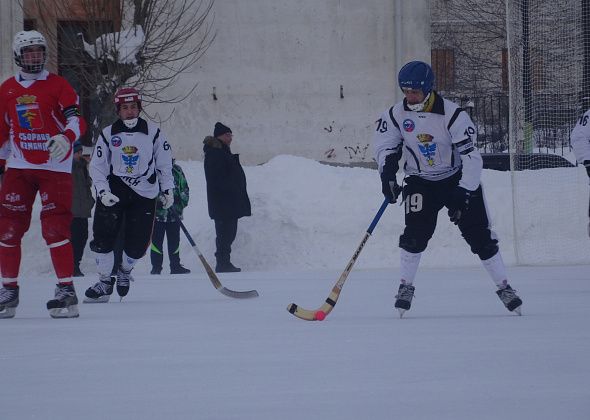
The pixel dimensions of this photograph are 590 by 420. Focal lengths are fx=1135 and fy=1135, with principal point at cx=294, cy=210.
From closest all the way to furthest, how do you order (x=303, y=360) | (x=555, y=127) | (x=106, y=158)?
(x=303, y=360) → (x=106, y=158) → (x=555, y=127)

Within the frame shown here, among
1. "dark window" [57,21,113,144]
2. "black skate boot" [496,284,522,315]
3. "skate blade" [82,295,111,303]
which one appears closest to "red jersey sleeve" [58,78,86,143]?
"skate blade" [82,295,111,303]

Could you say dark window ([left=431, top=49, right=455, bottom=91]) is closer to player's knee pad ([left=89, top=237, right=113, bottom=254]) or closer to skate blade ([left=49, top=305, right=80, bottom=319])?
player's knee pad ([left=89, top=237, right=113, bottom=254])

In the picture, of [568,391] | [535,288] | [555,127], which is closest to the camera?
[568,391]

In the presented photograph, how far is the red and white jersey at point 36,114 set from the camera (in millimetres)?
6293

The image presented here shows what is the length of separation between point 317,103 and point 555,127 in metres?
5.16

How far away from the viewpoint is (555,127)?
45.9ft

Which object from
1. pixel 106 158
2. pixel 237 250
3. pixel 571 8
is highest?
pixel 571 8

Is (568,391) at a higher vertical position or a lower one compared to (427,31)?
lower

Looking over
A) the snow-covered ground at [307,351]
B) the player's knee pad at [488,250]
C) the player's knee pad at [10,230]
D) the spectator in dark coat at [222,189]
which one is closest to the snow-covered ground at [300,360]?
the snow-covered ground at [307,351]

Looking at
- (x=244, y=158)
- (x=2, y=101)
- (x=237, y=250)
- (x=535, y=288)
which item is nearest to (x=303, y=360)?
(x=2, y=101)

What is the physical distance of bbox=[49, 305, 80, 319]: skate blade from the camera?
629 centimetres

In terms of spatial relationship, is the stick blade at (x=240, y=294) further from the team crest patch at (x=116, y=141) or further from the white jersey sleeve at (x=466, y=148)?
the white jersey sleeve at (x=466, y=148)

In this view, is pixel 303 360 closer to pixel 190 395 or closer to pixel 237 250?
pixel 190 395

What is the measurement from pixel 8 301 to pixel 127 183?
4.67 ft
